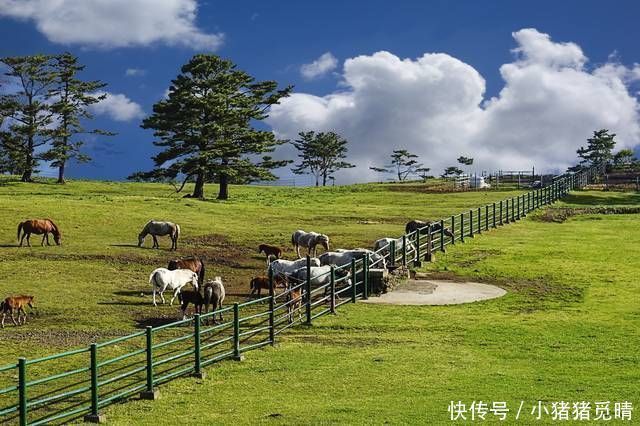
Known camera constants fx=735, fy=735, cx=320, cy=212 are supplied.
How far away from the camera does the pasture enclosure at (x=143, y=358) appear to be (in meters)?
12.6

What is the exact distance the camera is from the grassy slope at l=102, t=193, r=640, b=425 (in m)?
13.0

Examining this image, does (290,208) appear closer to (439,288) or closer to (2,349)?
(439,288)

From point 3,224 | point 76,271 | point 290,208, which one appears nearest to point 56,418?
point 76,271

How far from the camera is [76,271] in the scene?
92.9 feet

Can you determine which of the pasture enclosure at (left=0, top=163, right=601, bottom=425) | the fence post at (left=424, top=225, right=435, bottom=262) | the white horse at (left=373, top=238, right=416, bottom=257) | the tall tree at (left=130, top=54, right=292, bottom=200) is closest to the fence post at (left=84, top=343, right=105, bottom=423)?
the pasture enclosure at (left=0, top=163, right=601, bottom=425)

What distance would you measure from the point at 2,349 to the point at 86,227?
2250 cm

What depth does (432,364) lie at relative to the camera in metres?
16.1

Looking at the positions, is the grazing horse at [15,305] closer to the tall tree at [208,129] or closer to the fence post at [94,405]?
the fence post at [94,405]

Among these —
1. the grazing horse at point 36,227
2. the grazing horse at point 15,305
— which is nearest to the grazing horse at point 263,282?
the grazing horse at point 15,305

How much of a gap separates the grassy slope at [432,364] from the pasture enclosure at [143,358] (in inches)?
18.6

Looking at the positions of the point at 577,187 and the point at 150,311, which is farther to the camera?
the point at 577,187

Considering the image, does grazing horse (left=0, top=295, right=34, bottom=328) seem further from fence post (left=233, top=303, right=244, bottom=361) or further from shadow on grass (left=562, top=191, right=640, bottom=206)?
shadow on grass (left=562, top=191, right=640, bottom=206)

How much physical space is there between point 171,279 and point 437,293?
9.25m

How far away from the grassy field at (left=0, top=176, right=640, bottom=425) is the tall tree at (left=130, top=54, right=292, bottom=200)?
18.1 m
